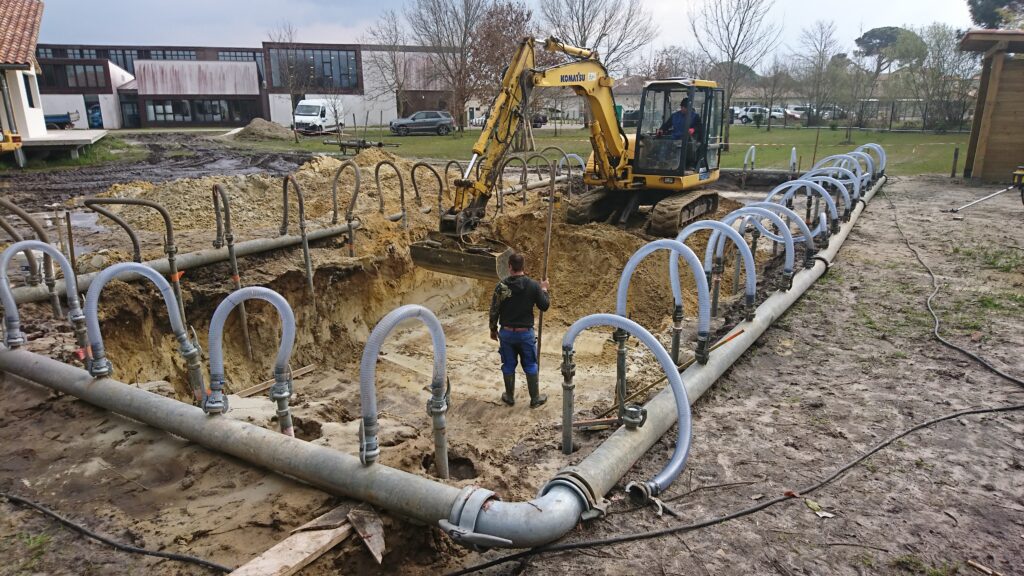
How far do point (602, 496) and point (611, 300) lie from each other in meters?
6.99

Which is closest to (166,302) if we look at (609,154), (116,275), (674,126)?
(116,275)

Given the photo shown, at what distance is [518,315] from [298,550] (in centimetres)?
403

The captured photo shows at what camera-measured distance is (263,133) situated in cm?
3369

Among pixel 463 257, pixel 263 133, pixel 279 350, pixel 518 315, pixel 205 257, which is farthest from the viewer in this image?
pixel 263 133

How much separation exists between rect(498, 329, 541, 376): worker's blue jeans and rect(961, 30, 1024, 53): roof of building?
17943mm

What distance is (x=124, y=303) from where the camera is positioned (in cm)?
723

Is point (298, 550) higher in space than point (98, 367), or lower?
lower

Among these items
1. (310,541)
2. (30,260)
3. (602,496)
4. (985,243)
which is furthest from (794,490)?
(985,243)

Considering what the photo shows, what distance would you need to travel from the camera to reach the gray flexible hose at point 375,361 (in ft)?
11.0

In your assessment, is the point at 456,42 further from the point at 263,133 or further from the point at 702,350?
the point at 702,350

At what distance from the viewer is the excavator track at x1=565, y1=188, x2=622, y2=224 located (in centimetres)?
1226

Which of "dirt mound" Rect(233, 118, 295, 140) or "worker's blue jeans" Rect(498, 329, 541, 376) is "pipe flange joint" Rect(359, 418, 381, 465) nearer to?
"worker's blue jeans" Rect(498, 329, 541, 376)

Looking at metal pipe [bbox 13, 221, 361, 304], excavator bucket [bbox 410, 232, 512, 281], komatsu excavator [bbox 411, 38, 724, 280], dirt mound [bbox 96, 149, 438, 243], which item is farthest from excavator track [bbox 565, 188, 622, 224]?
metal pipe [bbox 13, 221, 361, 304]

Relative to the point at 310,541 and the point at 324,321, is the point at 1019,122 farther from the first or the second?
the point at 310,541
